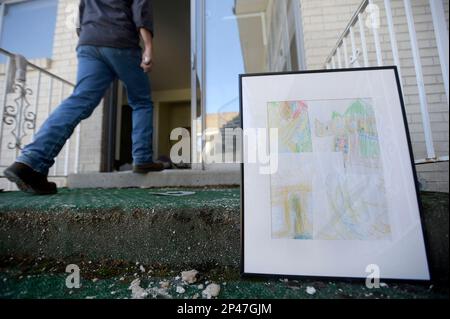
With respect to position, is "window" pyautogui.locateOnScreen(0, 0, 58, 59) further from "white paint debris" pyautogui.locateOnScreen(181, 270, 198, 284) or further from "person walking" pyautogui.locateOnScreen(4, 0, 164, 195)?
"white paint debris" pyautogui.locateOnScreen(181, 270, 198, 284)

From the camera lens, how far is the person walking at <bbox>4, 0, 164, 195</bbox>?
1035 millimetres

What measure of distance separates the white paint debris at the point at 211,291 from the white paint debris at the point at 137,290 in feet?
0.50

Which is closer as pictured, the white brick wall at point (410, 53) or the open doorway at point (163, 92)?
the white brick wall at point (410, 53)

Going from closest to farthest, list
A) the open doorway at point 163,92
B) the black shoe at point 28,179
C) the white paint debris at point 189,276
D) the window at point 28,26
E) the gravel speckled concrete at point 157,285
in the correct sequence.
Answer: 1. the gravel speckled concrete at point 157,285
2. the white paint debris at point 189,276
3. the black shoe at point 28,179
4. the open doorway at point 163,92
5. the window at point 28,26

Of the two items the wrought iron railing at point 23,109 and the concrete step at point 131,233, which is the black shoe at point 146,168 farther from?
the wrought iron railing at point 23,109

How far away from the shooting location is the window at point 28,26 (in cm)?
244

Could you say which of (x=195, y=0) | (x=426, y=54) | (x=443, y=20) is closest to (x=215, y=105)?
(x=195, y=0)

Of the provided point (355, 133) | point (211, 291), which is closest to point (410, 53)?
point (355, 133)

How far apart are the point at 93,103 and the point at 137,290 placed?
3.35ft

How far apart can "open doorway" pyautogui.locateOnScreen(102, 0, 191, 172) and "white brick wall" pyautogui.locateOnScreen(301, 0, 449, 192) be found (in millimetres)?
1352

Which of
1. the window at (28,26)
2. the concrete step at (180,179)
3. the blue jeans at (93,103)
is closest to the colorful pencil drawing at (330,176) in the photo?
the concrete step at (180,179)

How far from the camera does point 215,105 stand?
205 cm

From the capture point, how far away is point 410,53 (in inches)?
58.6
